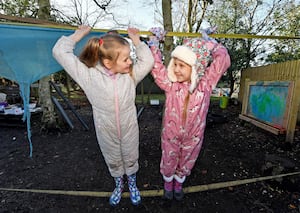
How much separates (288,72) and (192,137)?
3.98 metres

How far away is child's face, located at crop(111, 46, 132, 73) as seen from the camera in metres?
1.17

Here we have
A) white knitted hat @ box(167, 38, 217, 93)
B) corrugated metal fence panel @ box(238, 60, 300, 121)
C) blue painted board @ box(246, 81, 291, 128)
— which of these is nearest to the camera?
white knitted hat @ box(167, 38, 217, 93)

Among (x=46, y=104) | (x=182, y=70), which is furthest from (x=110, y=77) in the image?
(x=46, y=104)

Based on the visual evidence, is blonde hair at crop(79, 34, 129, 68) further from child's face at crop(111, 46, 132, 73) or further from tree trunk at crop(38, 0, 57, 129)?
tree trunk at crop(38, 0, 57, 129)

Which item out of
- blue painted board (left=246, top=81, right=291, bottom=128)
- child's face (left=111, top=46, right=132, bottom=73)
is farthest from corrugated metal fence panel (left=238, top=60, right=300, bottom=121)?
child's face (left=111, top=46, right=132, bottom=73)

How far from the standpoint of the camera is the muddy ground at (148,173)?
183 centimetres

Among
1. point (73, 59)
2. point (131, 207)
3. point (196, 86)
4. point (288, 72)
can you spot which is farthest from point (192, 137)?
point (288, 72)

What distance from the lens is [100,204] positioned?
6.01 ft

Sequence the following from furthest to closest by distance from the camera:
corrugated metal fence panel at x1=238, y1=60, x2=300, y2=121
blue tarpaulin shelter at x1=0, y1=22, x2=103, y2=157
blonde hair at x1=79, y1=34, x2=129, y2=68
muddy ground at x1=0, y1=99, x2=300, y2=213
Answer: corrugated metal fence panel at x1=238, y1=60, x2=300, y2=121 < muddy ground at x1=0, y1=99, x2=300, y2=213 < blue tarpaulin shelter at x1=0, y1=22, x2=103, y2=157 < blonde hair at x1=79, y1=34, x2=129, y2=68

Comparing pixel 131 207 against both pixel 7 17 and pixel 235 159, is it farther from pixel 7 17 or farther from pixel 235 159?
pixel 7 17

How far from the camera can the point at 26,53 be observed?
159cm

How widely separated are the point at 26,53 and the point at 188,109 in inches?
57.5

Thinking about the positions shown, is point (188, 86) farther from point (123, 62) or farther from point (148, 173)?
point (148, 173)

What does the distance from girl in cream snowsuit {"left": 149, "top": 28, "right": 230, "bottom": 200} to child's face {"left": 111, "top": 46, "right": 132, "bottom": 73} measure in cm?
28
